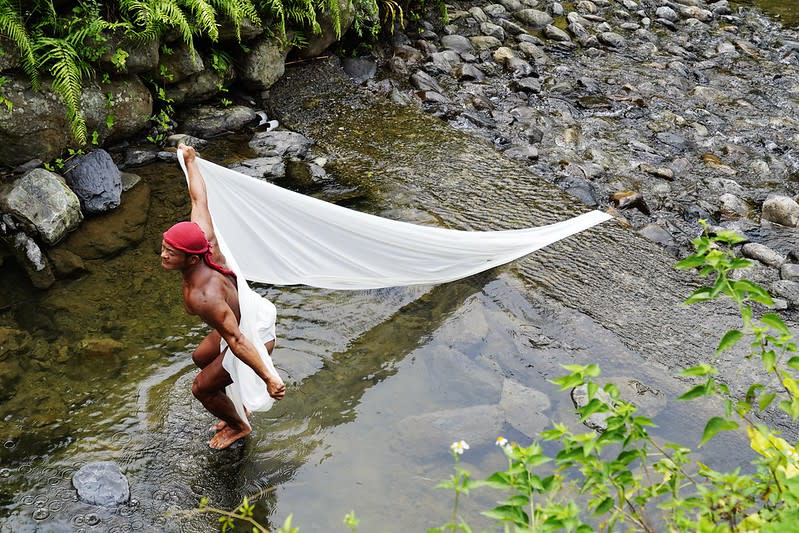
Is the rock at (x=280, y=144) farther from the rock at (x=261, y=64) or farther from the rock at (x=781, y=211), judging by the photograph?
the rock at (x=781, y=211)

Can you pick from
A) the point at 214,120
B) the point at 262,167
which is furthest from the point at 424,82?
the point at 262,167

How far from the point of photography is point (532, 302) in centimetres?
548

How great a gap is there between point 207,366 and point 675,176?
5169 millimetres

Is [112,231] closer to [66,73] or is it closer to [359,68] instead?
[66,73]

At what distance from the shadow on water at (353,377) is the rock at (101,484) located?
2.0 inches

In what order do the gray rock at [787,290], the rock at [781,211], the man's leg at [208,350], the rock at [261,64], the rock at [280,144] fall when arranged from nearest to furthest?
1. the man's leg at [208,350]
2. the gray rock at [787,290]
3. the rock at [781,211]
4. the rock at [280,144]
5. the rock at [261,64]

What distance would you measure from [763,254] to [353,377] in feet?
11.9

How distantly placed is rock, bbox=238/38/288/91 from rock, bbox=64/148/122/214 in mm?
2087

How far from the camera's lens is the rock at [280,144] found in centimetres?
748

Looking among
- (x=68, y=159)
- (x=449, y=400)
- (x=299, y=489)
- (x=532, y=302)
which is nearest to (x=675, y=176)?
(x=532, y=302)

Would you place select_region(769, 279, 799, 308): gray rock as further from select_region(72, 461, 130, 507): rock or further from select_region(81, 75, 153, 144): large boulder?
select_region(81, 75, 153, 144): large boulder

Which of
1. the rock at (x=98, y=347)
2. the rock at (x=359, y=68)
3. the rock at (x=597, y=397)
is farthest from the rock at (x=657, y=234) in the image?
the rock at (x=98, y=347)

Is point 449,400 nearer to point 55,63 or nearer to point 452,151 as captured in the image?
point 452,151

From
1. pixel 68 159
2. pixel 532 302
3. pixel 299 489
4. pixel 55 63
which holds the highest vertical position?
pixel 55 63
